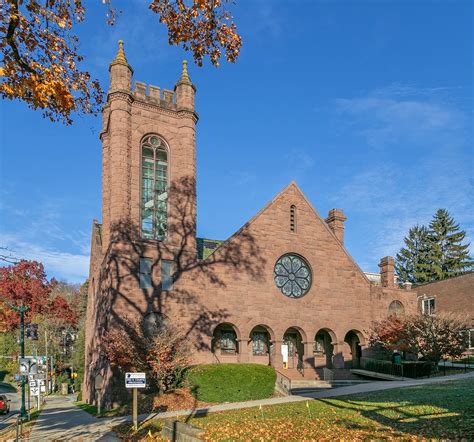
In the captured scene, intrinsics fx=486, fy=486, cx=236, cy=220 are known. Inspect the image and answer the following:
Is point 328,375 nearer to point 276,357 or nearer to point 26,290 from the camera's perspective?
point 276,357

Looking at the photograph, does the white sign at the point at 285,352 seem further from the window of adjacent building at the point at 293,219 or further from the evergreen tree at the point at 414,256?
the evergreen tree at the point at 414,256

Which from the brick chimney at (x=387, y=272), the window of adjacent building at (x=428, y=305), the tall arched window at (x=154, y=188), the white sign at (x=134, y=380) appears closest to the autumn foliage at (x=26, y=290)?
the tall arched window at (x=154, y=188)

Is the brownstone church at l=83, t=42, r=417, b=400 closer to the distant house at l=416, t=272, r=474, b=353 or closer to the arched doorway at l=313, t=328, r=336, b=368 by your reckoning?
the arched doorway at l=313, t=328, r=336, b=368

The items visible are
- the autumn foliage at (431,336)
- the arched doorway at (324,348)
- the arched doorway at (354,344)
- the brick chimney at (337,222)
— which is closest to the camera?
the autumn foliage at (431,336)

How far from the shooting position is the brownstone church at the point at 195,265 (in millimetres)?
26984

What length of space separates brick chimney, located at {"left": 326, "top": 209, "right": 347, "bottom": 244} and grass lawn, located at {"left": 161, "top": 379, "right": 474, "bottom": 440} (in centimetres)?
1929

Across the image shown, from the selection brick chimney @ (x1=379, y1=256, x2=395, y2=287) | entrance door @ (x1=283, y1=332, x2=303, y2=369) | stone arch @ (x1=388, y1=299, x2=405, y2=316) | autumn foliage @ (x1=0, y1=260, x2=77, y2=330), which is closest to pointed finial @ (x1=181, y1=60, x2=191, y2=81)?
entrance door @ (x1=283, y1=332, x2=303, y2=369)

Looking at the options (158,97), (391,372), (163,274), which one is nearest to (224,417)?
(163,274)

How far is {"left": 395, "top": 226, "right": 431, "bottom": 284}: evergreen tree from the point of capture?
77.4 meters

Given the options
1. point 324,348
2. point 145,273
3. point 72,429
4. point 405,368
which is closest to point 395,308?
point 324,348

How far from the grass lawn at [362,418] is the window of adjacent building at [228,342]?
38.7 ft

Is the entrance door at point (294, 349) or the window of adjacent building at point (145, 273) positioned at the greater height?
the window of adjacent building at point (145, 273)

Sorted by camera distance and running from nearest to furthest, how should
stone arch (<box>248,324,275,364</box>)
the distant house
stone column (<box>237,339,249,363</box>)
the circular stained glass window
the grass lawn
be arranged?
the grass lawn < stone column (<box>237,339,249,363</box>) < stone arch (<box>248,324,275,364</box>) < the circular stained glass window < the distant house

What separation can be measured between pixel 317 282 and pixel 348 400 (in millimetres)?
14971
